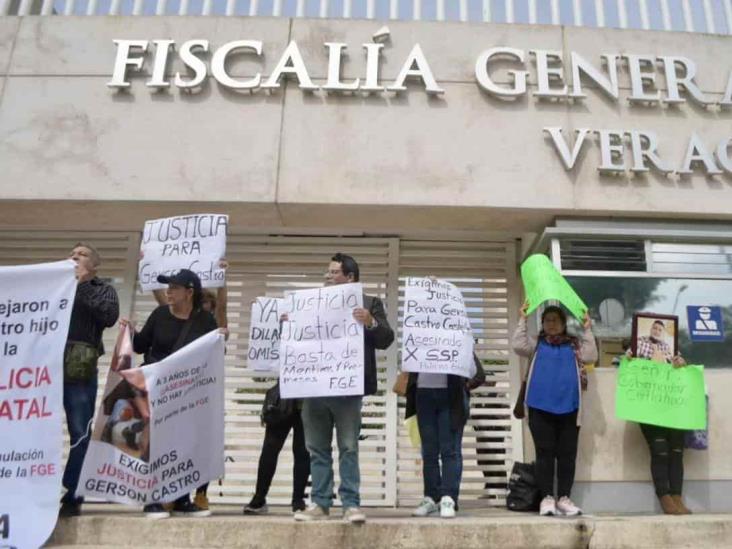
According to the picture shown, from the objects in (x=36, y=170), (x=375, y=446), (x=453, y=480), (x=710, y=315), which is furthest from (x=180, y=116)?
(x=710, y=315)

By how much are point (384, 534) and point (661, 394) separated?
112 inches

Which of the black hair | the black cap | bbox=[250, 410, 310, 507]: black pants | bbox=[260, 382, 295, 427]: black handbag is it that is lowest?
bbox=[250, 410, 310, 507]: black pants

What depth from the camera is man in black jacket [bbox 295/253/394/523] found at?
13.5 feet

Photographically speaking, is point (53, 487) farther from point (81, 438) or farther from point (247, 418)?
point (247, 418)

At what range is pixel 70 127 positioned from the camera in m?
6.55

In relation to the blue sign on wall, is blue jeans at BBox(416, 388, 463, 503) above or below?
below

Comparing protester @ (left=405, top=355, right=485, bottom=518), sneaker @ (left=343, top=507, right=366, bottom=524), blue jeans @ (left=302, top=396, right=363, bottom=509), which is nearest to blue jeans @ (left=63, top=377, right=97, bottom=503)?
blue jeans @ (left=302, top=396, right=363, bottom=509)

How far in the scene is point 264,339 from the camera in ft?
19.2

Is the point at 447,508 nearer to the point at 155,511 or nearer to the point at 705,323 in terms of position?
the point at 155,511

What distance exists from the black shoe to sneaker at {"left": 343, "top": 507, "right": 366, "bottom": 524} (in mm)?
1708

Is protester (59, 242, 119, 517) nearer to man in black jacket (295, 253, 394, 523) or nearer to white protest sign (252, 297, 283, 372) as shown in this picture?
man in black jacket (295, 253, 394, 523)

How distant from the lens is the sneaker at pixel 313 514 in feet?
13.1

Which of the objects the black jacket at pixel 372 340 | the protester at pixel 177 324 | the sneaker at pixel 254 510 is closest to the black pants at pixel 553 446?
the black jacket at pixel 372 340

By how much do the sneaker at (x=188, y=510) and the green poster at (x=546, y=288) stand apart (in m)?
2.84
